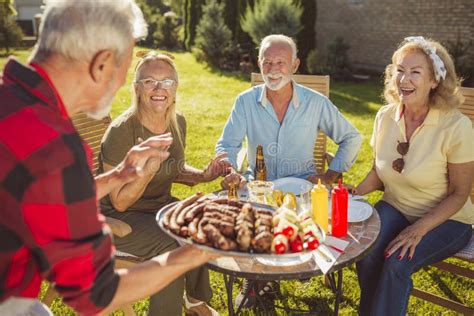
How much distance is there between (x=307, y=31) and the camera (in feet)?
43.9

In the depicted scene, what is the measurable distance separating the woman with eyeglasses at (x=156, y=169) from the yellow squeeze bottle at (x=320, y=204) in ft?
2.67

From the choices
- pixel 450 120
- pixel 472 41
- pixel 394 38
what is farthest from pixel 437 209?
pixel 394 38

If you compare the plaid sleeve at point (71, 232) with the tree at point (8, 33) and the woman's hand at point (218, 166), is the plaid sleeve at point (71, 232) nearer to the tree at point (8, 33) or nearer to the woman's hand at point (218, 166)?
the woman's hand at point (218, 166)

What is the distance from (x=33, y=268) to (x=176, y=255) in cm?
48

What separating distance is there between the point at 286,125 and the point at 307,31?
10.6 meters

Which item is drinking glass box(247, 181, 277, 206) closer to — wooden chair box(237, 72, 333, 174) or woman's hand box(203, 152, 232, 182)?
woman's hand box(203, 152, 232, 182)

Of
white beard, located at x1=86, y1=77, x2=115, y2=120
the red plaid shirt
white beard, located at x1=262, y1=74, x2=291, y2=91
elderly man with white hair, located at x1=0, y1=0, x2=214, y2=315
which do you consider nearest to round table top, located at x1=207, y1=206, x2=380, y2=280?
elderly man with white hair, located at x1=0, y1=0, x2=214, y2=315

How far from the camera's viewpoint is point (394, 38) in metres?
11.9

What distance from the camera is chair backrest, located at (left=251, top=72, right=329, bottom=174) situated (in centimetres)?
399

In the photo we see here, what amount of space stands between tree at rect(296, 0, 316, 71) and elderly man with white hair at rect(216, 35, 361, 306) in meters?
9.96

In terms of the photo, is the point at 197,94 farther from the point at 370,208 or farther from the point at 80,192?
the point at 80,192

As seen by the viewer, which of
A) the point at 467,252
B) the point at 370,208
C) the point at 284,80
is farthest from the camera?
the point at 284,80

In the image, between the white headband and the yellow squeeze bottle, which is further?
the white headband

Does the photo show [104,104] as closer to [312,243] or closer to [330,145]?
[312,243]
